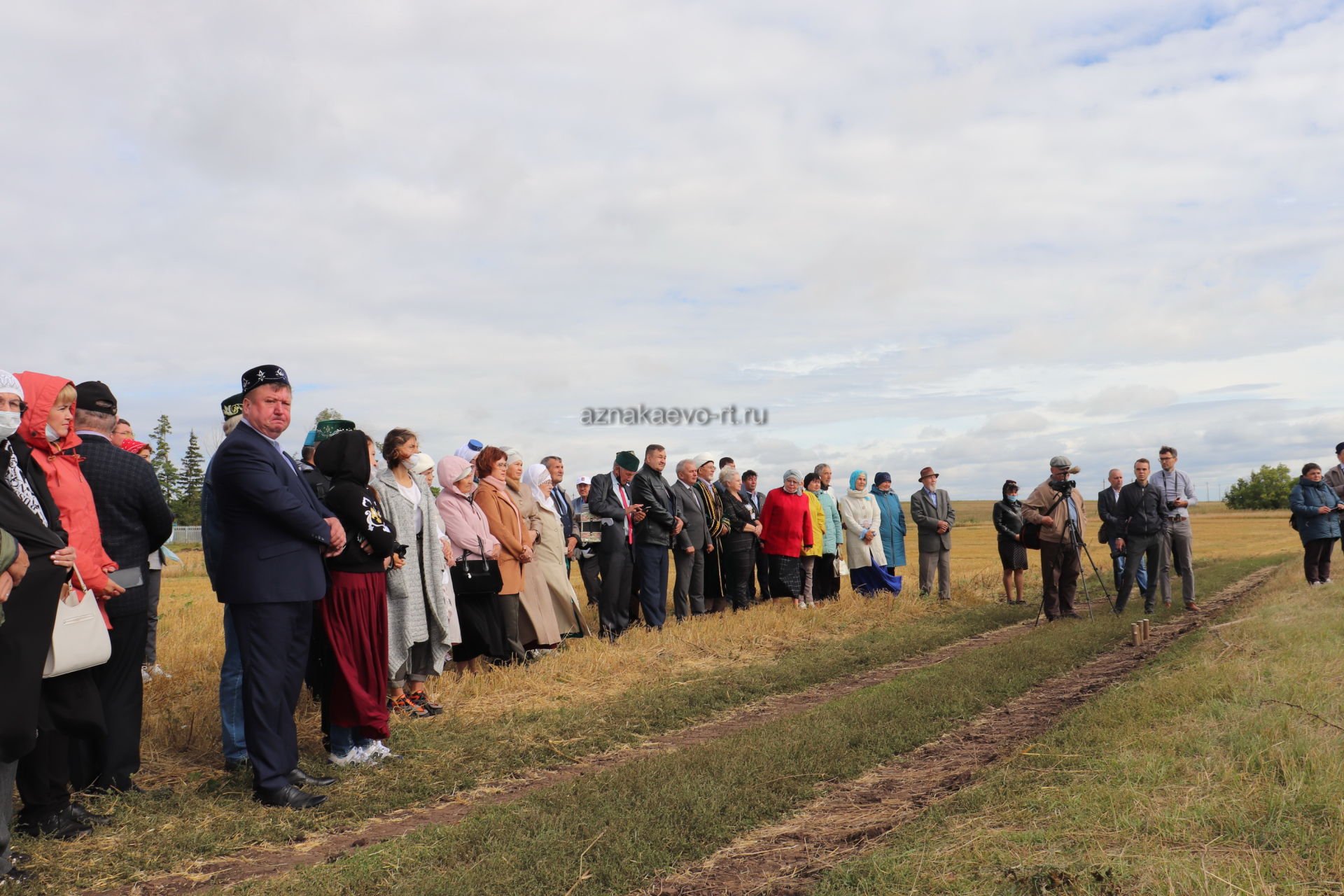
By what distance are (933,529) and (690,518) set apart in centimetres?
480

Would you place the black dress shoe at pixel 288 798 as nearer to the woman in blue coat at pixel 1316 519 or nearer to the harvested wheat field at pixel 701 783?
the harvested wheat field at pixel 701 783

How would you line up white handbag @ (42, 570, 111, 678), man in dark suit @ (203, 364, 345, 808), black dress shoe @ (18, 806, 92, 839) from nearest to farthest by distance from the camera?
white handbag @ (42, 570, 111, 678)
black dress shoe @ (18, 806, 92, 839)
man in dark suit @ (203, 364, 345, 808)

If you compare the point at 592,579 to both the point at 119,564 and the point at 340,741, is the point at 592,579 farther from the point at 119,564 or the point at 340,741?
the point at 119,564

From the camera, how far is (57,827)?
4.64 m

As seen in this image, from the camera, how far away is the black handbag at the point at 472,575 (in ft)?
28.4

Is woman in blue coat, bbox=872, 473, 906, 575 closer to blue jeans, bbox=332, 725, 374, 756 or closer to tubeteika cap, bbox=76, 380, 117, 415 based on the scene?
blue jeans, bbox=332, 725, 374, 756

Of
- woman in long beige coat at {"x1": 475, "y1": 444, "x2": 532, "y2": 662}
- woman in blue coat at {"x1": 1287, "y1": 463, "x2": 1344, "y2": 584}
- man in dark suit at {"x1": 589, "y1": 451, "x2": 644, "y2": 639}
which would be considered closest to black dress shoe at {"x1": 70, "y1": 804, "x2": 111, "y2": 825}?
woman in long beige coat at {"x1": 475, "y1": 444, "x2": 532, "y2": 662}

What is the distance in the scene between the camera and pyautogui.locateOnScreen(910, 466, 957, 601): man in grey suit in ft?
51.8

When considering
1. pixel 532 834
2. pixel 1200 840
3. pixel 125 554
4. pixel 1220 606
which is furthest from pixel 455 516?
pixel 1220 606

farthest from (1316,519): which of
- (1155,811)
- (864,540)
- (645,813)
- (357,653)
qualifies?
(357,653)

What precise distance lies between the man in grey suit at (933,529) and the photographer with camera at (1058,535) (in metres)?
2.55

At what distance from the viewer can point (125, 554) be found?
5.63 meters

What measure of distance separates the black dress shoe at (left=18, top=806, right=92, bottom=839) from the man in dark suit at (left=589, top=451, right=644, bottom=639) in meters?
6.77

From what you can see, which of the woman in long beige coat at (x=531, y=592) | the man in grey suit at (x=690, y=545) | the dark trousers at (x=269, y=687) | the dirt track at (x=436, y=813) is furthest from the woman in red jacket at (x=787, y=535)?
the dark trousers at (x=269, y=687)
